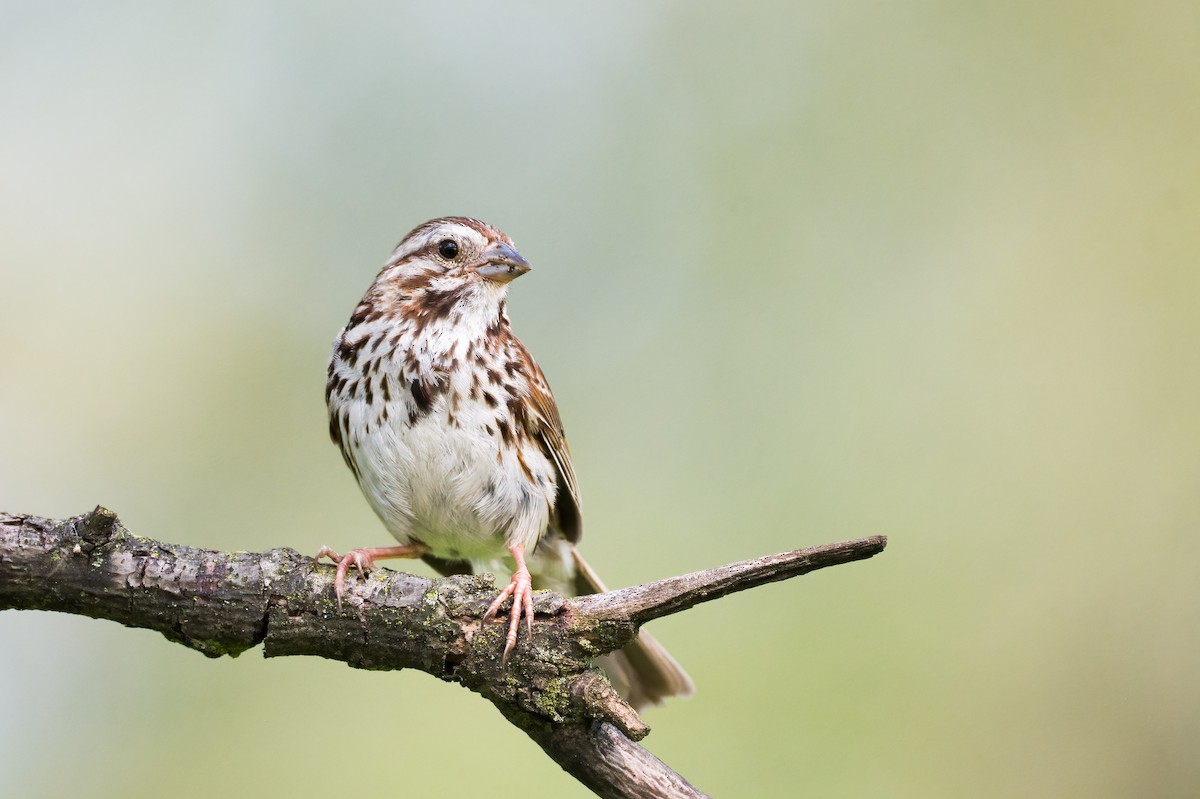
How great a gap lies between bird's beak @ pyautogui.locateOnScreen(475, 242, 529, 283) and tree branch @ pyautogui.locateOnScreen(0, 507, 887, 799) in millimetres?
1884

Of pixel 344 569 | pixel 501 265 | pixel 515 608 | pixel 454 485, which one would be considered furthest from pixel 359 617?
pixel 501 265

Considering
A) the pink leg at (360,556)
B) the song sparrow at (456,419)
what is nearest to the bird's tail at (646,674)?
the song sparrow at (456,419)

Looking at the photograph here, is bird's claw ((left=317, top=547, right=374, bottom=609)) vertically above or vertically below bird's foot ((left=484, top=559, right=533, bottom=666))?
above

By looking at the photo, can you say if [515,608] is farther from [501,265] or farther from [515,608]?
[501,265]

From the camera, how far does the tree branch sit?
4031 millimetres

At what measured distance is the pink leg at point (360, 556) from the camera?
4289 mm

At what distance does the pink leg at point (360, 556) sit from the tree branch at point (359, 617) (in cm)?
5

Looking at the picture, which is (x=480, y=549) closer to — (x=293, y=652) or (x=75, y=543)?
(x=293, y=652)

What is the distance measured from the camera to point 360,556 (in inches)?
177

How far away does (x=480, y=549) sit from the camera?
604 centimetres

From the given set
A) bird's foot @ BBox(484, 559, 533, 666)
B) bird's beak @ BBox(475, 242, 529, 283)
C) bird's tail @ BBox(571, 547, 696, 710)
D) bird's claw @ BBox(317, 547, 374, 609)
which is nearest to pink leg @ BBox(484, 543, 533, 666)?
bird's foot @ BBox(484, 559, 533, 666)

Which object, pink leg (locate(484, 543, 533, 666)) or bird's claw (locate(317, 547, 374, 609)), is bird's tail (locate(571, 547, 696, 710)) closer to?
pink leg (locate(484, 543, 533, 666))

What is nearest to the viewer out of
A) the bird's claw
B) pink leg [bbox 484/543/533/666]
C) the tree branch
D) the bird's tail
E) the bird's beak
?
the tree branch

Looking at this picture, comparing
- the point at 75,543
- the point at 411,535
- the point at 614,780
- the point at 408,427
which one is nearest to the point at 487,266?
the point at 408,427
